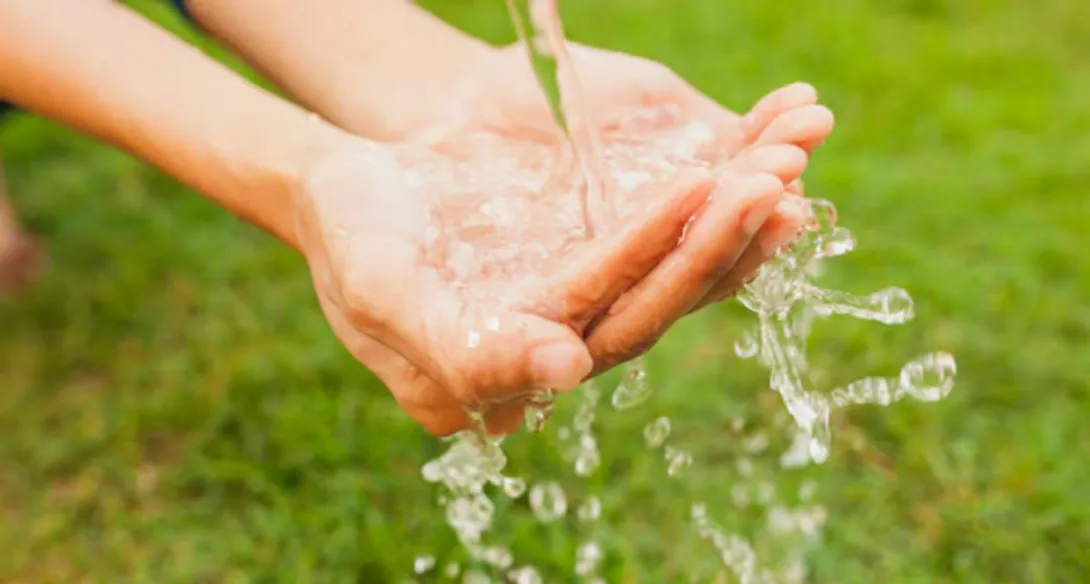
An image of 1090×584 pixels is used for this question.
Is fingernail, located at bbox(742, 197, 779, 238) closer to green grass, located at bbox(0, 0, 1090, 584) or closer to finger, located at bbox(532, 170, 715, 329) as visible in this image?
Answer: finger, located at bbox(532, 170, 715, 329)

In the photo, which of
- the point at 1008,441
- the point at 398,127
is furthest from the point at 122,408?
the point at 1008,441

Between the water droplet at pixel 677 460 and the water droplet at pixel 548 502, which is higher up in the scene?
the water droplet at pixel 677 460

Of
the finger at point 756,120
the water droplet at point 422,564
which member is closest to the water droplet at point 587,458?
the water droplet at point 422,564

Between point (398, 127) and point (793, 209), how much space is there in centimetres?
69

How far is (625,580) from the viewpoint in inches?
60.9

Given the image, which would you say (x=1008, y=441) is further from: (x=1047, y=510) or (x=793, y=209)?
(x=793, y=209)

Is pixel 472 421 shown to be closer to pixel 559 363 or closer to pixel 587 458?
pixel 559 363

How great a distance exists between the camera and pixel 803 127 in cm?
119

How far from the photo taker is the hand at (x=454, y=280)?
1.04m

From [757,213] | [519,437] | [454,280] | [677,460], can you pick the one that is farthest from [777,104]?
[519,437]

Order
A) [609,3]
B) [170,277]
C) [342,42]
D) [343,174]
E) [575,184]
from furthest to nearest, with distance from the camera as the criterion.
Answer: [609,3], [170,277], [342,42], [575,184], [343,174]

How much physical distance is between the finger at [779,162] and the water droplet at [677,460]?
2.23ft

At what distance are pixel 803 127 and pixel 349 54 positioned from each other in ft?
2.60

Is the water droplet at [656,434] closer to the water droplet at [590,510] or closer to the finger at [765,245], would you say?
the water droplet at [590,510]
